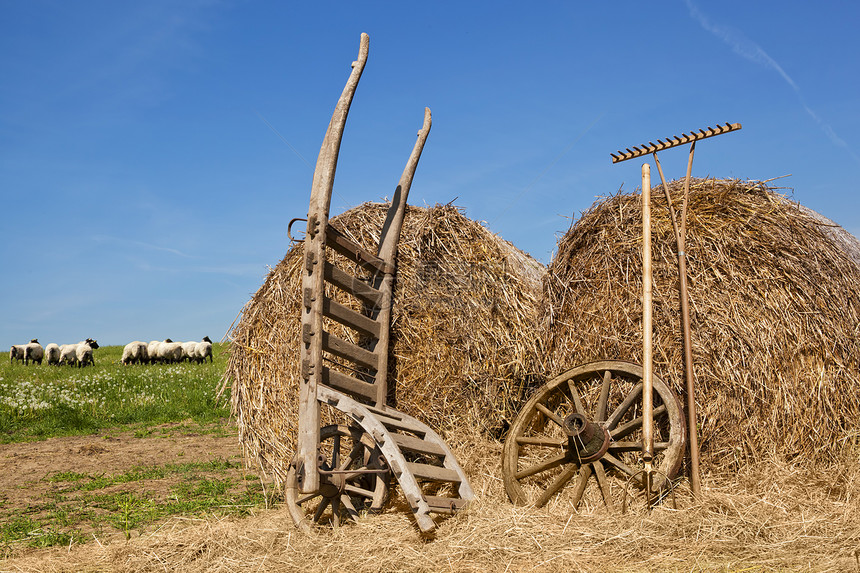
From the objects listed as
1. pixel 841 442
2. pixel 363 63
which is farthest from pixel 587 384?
pixel 363 63

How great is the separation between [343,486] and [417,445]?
2.36 feet

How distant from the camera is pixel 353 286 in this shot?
6180 millimetres

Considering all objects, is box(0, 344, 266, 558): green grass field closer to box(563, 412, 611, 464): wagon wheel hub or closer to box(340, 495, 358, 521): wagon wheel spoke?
box(340, 495, 358, 521): wagon wheel spoke

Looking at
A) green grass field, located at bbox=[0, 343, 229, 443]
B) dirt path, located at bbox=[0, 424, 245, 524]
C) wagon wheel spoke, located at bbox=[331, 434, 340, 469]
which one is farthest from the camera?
green grass field, located at bbox=[0, 343, 229, 443]

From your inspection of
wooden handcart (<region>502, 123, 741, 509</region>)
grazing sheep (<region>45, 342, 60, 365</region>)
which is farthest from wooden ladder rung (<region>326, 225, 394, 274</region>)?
grazing sheep (<region>45, 342, 60, 365</region>)

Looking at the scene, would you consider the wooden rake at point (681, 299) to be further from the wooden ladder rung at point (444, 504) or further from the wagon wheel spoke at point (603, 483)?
the wooden ladder rung at point (444, 504)

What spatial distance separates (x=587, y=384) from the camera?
5762 millimetres

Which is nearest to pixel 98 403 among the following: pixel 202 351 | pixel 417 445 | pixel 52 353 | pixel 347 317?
pixel 347 317

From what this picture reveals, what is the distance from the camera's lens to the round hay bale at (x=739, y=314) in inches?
210

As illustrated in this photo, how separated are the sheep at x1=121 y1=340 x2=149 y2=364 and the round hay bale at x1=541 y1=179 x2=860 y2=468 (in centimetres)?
2190

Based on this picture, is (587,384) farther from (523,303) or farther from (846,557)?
(846,557)

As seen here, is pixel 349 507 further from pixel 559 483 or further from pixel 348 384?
pixel 559 483

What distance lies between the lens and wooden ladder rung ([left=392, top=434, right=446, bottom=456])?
518cm

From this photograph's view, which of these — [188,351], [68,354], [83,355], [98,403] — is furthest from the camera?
[188,351]
